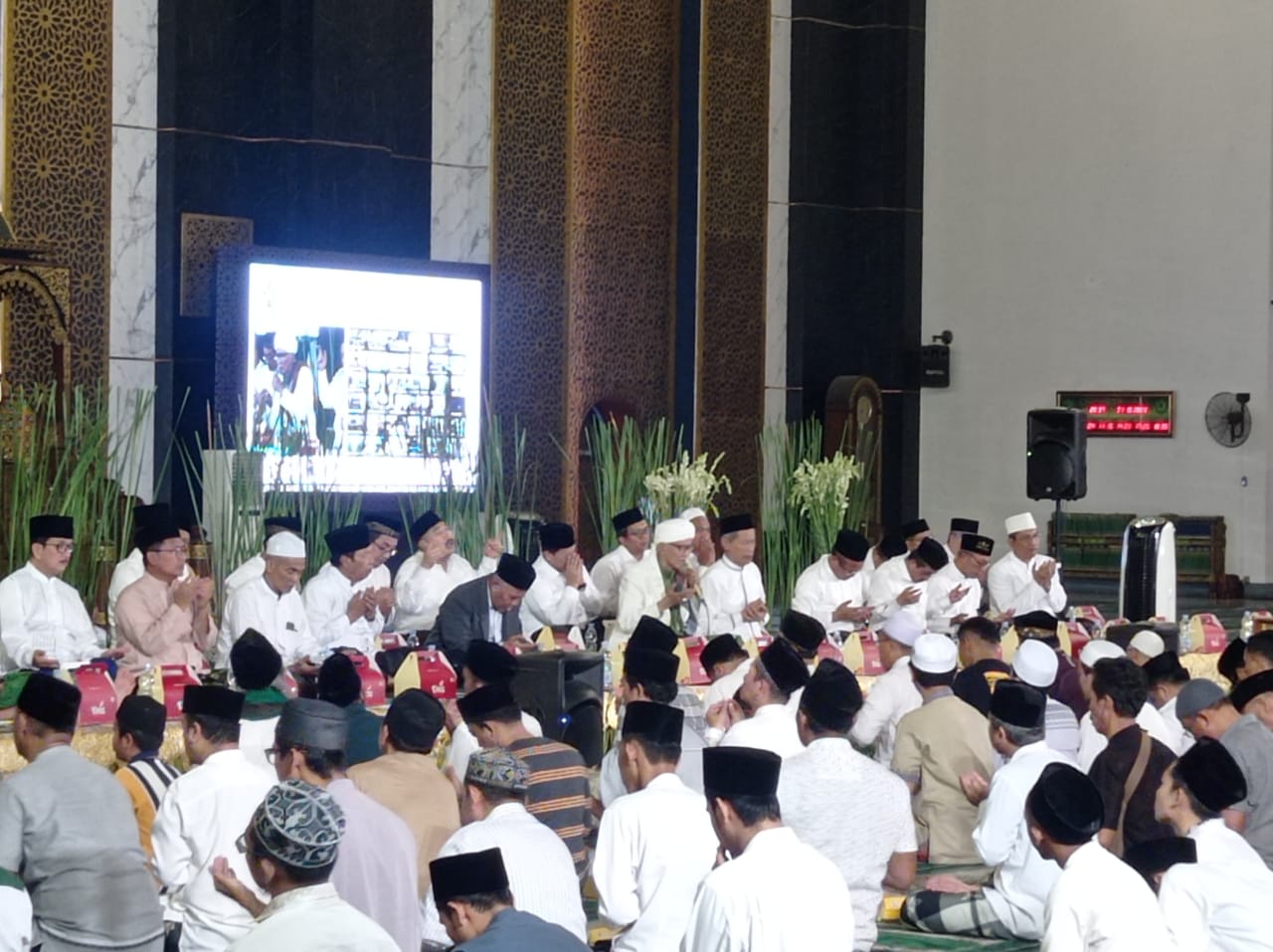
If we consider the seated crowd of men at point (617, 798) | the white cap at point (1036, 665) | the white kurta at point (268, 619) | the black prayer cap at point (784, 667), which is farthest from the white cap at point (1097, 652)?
the white kurta at point (268, 619)

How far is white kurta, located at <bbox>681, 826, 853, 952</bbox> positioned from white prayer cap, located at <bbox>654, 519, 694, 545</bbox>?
504cm

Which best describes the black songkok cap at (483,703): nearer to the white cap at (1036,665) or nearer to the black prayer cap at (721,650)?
the black prayer cap at (721,650)

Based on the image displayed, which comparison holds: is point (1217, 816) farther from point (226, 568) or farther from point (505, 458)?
point (505, 458)

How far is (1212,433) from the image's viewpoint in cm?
1580

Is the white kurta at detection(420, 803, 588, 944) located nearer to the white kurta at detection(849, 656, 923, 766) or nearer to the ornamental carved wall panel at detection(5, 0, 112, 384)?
the white kurta at detection(849, 656, 923, 766)

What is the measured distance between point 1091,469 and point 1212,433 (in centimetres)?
103

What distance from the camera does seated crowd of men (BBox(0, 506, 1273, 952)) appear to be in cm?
370

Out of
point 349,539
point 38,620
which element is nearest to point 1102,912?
point 38,620

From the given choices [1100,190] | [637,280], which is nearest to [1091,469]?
[1100,190]

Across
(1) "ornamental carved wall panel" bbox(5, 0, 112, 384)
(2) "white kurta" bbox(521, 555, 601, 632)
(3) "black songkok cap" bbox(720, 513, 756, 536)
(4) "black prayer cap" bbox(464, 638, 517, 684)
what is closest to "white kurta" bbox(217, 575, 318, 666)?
(2) "white kurta" bbox(521, 555, 601, 632)

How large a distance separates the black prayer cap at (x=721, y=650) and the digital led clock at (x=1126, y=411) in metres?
9.90

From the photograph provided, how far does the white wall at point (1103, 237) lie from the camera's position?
1570 centimetres

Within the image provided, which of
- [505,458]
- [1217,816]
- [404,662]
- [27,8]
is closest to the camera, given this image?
[1217,816]

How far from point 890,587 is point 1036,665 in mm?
3419
